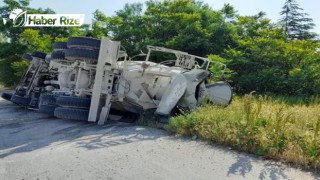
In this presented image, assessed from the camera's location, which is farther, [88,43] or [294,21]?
[294,21]

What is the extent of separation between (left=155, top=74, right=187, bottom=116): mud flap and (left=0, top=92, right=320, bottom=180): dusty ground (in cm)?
63

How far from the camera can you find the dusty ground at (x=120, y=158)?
14.0 feet

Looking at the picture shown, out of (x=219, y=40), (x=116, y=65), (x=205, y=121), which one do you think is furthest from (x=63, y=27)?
(x=205, y=121)

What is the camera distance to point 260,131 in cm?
533

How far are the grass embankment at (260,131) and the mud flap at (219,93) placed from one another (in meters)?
1.68

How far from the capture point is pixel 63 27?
20.6 meters

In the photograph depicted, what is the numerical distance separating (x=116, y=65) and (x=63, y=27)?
45.9ft

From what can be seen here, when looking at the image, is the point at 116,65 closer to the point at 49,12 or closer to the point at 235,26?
the point at 235,26

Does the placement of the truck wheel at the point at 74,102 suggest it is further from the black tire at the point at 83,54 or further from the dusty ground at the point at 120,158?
the black tire at the point at 83,54

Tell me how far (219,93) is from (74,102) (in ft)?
11.3

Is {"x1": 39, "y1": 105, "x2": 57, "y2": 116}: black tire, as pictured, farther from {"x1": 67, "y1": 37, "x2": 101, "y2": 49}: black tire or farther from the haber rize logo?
the haber rize logo

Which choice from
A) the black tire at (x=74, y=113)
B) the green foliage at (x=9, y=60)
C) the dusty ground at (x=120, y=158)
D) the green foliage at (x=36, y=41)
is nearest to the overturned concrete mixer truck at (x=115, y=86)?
the black tire at (x=74, y=113)

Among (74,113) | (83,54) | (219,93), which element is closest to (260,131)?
(219,93)

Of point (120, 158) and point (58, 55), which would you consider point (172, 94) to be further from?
point (58, 55)
